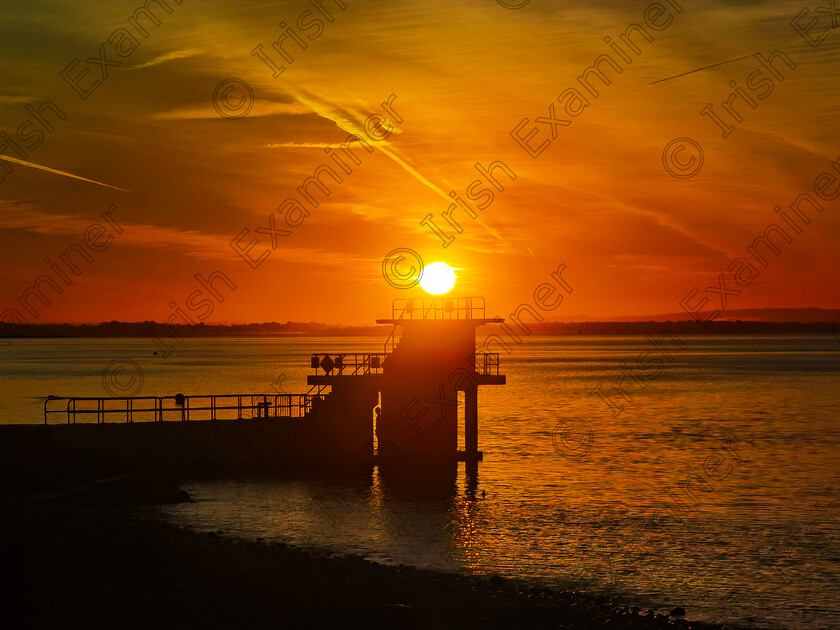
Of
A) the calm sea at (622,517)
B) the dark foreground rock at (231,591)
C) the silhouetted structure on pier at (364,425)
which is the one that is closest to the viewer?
the dark foreground rock at (231,591)

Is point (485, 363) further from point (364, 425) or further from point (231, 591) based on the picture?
point (231, 591)

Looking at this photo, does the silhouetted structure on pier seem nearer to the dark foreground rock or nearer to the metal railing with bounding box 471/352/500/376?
the metal railing with bounding box 471/352/500/376

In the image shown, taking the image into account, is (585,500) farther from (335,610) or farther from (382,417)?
(335,610)

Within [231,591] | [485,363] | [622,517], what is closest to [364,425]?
[485,363]

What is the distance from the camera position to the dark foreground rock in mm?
19094

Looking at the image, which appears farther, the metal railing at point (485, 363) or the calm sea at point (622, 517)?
the metal railing at point (485, 363)

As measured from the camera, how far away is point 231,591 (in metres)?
21.3

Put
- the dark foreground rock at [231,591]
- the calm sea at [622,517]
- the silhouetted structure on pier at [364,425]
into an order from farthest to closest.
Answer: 1. the silhouetted structure on pier at [364,425]
2. the calm sea at [622,517]
3. the dark foreground rock at [231,591]

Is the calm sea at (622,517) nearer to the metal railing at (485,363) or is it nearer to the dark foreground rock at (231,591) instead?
the dark foreground rock at (231,591)

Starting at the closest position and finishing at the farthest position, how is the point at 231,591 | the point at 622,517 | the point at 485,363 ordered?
the point at 231,591 < the point at 622,517 < the point at 485,363

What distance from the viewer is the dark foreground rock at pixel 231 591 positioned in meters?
19.1

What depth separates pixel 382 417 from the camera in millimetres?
49281

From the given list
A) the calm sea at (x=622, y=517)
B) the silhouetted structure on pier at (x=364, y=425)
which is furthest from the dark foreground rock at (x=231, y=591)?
the silhouetted structure on pier at (x=364, y=425)

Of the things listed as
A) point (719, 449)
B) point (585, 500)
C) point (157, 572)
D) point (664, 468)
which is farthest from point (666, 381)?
point (157, 572)
